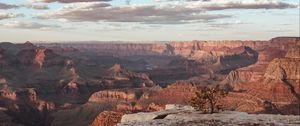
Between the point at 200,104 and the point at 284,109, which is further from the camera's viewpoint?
the point at 284,109

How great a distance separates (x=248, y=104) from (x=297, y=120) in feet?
472

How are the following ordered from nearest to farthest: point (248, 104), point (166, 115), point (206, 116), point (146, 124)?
1. point (146, 124)
2. point (206, 116)
3. point (166, 115)
4. point (248, 104)

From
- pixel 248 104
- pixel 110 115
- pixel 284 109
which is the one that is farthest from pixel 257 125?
pixel 284 109

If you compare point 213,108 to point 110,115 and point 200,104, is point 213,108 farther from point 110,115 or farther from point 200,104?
point 110,115

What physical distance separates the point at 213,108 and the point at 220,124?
7.53 m

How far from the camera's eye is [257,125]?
1517 inches

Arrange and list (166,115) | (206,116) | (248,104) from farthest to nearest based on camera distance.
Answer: (248,104), (166,115), (206,116)

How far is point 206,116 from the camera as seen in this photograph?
1666 inches

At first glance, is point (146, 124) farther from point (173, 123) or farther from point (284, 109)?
point (284, 109)

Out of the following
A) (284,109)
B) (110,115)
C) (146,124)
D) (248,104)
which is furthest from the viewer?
(284,109)

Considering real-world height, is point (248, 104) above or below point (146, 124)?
below

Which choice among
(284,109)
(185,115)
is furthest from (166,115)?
(284,109)

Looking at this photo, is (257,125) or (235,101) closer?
(257,125)

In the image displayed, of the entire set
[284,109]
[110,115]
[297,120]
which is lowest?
[284,109]
